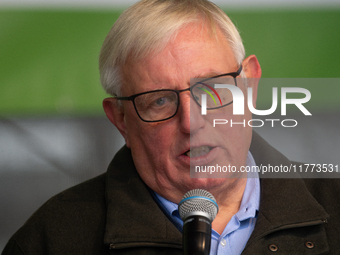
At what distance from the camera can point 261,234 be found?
141cm

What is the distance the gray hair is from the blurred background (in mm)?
578

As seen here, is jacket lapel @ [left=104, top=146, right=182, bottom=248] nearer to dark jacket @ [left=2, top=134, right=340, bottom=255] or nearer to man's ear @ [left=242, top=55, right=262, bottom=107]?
dark jacket @ [left=2, top=134, right=340, bottom=255]

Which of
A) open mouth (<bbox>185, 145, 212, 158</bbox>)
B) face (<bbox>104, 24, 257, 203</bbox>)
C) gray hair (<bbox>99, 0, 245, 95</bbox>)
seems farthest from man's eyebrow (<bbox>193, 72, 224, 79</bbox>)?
open mouth (<bbox>185, 145, 212, 158</bbox>)

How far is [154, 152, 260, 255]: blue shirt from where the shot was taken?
1.47 metres

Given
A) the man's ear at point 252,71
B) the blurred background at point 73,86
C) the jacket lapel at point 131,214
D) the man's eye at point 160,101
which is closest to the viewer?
the jacket lapel at point 131,214

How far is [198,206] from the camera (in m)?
0.99

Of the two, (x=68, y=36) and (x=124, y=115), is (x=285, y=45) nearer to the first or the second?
(x=124, y=115)

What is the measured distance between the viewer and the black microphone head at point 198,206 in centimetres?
98

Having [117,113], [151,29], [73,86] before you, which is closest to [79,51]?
[73,86]

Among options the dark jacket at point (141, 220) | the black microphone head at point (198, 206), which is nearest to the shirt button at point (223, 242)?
the dark jacket at point (141, 220)

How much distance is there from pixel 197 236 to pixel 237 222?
2.06 ft

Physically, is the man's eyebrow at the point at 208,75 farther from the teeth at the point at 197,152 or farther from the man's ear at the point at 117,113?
the man's ear at the point at 117,113

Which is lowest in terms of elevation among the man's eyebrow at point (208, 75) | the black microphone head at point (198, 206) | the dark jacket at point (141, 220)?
the dark jacket at point (141, 220)

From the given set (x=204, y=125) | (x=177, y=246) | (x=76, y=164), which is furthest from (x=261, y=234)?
(x=76, y=164)
